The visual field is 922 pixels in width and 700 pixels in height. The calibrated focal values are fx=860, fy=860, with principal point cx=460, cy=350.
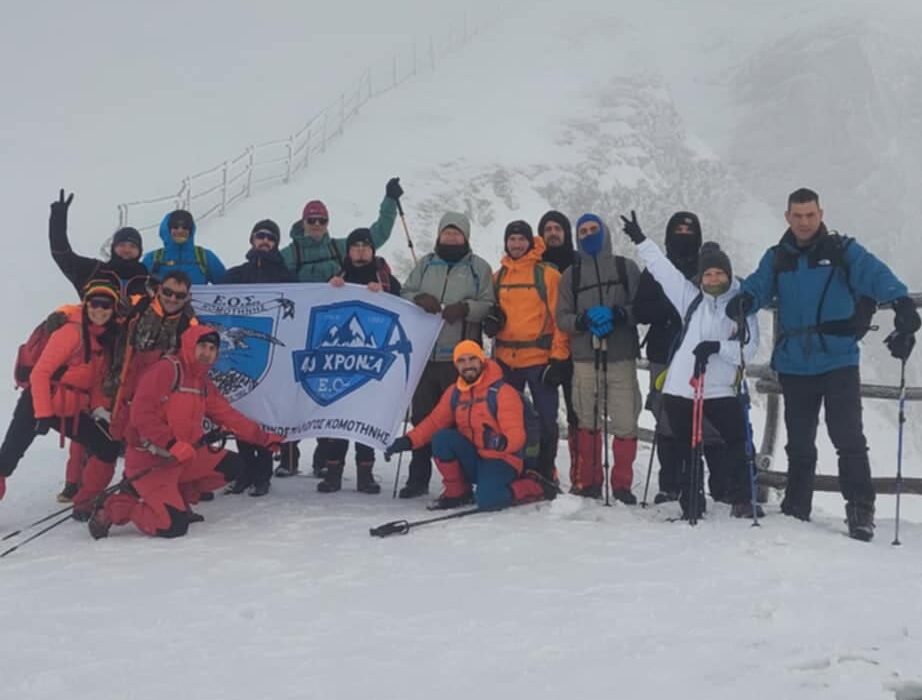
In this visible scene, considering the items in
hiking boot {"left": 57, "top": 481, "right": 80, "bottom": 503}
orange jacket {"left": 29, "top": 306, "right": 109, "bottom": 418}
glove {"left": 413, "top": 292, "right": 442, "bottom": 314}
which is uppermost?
glove {"left": 413, "top": 292, "right": 442, "bottom": 314}

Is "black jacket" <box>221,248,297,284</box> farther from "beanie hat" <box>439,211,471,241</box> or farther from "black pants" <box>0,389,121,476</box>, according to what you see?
"black pants" <box>0,389,121,476</box>

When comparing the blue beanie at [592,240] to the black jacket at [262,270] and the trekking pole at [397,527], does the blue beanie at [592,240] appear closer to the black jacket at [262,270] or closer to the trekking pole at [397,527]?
the trekking pole at [397,527]

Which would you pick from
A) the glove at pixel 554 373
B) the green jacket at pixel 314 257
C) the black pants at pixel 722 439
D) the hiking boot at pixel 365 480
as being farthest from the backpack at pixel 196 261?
the black pants at pixel 722 439

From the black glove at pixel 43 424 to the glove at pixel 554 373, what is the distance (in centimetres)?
343

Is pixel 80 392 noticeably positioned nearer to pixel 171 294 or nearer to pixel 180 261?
pixel 171 294

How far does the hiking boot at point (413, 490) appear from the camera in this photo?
666 cm

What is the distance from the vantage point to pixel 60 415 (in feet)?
18.9

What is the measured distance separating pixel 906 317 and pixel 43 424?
5.52 metres

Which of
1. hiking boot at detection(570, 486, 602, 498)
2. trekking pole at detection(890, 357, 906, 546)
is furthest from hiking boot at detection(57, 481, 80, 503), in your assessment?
trekking pole at detection(890, 357, 906, 546)

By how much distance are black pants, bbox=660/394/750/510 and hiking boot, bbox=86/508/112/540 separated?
375 cm

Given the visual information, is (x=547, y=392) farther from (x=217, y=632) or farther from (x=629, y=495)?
(x=217, y=632)

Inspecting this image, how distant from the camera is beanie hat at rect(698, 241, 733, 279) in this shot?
18.2ft

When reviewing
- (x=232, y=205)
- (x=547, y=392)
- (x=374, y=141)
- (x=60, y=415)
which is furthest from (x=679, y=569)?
(x=374, y=141)

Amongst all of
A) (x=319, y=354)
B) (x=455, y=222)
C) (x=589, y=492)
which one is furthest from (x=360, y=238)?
(x=589, y=492)
